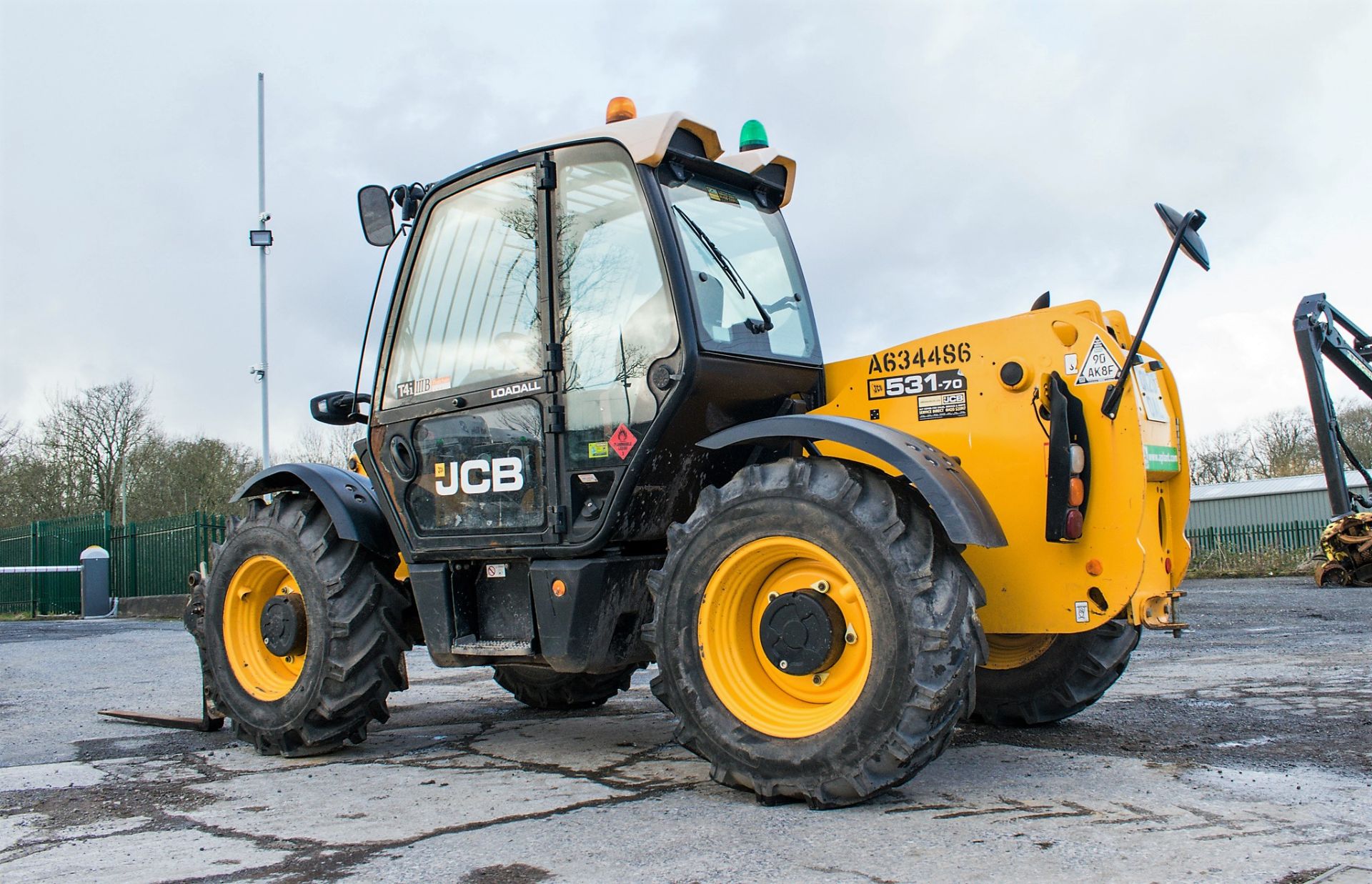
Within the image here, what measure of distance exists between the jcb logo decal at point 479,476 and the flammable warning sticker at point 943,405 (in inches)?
65.6

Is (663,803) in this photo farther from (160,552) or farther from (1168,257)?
(160,552)

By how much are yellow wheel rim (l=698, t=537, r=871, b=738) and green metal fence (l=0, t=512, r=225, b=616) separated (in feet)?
53.4

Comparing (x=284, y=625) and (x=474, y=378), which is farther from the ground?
(x=474, y=378)

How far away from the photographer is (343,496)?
5188 mm

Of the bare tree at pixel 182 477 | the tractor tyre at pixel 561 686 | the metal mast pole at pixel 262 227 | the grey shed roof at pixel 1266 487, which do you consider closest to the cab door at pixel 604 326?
the tractor tyre at pixel 561 686

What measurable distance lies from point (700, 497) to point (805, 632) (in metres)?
0.64

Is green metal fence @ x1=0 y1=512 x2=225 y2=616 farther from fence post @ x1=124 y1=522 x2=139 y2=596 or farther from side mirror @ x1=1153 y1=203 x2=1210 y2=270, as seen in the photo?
side mirror @ x1=1153 y1=203 x2=1210 y2=270

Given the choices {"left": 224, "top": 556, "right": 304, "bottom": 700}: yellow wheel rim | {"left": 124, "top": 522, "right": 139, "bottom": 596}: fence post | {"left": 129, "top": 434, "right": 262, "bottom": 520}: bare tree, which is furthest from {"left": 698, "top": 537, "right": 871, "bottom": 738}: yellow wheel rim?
{"left": 129, "top": 434, "right": 262, "bottom": 520}: bare tree

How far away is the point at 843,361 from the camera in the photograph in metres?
4.77

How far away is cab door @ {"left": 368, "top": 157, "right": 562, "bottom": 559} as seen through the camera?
15.3 feet

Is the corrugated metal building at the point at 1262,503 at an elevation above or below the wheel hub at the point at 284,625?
above

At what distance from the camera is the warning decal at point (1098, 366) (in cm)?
399

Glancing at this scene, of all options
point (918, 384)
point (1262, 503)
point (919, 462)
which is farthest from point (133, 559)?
point (1262, 503)

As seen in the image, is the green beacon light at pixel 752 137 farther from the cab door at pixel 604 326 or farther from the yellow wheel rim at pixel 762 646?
the yellow wheel rim at pixel 762 646
